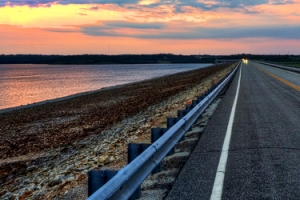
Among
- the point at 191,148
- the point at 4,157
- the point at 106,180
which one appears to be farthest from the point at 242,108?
the point at 106,180

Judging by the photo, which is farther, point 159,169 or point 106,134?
point 106,134

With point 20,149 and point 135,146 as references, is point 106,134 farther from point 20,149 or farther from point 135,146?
point 135,146

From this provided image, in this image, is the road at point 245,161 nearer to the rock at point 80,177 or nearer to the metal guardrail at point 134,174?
the metal guardrail at point 134,174

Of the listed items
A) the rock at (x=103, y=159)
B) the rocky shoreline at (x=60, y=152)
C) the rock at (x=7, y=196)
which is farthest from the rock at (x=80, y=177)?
the rock at (x=7, y=196)

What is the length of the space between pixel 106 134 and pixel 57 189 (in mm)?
6967

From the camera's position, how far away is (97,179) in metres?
4.07

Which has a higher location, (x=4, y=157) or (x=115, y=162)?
(x=115, y=162)

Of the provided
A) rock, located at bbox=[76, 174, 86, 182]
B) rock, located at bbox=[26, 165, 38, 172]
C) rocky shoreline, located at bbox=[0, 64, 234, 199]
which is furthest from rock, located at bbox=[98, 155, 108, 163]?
rock, located at bbox=[26, 165, 38, 172]

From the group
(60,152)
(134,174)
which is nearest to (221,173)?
(134,174)

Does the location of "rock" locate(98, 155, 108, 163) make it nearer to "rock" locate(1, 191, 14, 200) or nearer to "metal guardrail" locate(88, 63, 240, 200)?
"rock" locate(1, 191, 14, 200)

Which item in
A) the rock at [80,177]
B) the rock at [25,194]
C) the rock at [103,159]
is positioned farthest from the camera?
the rock at [103,159]

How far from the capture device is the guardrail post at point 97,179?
4046mm

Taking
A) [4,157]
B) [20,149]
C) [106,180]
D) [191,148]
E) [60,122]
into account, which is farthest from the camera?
[60,122]

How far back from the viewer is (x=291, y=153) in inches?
295
